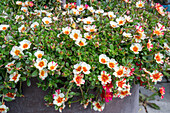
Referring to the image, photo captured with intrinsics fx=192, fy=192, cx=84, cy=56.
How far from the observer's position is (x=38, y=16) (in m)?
1.48

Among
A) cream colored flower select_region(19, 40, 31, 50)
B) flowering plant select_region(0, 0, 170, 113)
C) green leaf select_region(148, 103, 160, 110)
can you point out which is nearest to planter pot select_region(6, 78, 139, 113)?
flowering plant select_region(0, 0, 170, 113)

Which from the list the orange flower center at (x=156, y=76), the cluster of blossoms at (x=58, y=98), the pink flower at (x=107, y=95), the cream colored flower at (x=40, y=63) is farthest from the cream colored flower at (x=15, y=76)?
the orange flower center at (x=156, y=76)

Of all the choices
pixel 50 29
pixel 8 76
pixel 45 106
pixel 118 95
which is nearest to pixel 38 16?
pixel 50 29

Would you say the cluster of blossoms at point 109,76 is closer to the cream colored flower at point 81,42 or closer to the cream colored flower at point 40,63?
the cream colored flower at point 81,42

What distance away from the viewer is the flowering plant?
103 centimetres

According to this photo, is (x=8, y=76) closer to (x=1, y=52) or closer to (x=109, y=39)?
(x=1, y=52)

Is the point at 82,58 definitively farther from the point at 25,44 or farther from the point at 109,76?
the point at 25,44

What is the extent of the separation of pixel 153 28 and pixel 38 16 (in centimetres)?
85

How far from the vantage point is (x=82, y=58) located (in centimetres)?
109

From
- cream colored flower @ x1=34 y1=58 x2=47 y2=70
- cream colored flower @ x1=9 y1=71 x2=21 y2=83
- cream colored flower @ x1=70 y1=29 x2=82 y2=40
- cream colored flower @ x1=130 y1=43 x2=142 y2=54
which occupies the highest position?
cream colored flower @ x1=70 y1=29 x2=82 y2=40

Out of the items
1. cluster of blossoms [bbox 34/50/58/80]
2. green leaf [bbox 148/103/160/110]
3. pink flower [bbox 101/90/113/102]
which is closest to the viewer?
cluster of blossoms [bbox 34/50/58/80]

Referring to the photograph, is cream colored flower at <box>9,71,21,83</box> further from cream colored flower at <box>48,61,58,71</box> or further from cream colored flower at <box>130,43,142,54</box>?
cream colored flower at <box>130,43,142,54</box>

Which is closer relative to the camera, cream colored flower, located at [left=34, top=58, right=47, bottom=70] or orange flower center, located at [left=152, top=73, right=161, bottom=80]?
cream colored flower, located at [left=34, top=58, right=47, bottom=70]

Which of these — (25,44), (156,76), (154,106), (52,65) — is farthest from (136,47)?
(154,106)
